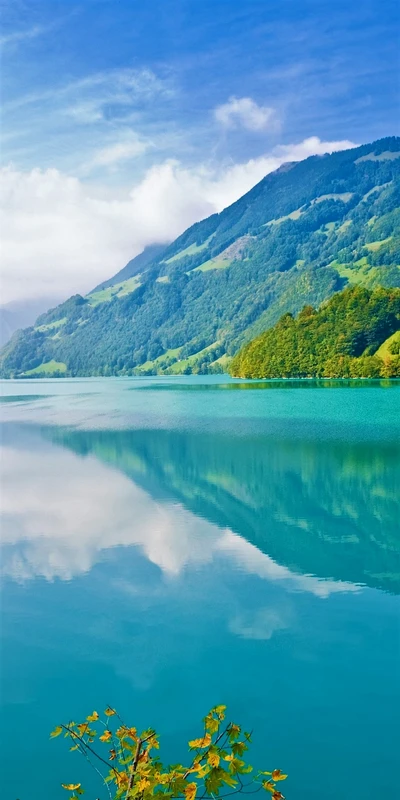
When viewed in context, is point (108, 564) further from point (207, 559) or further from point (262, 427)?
point (262, 427)

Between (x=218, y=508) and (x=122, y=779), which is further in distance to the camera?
(x=218, y=508)

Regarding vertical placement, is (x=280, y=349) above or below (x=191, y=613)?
above

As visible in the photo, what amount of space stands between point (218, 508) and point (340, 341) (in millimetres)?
118212

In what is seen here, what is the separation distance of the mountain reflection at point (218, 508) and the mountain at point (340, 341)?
96.7 metres

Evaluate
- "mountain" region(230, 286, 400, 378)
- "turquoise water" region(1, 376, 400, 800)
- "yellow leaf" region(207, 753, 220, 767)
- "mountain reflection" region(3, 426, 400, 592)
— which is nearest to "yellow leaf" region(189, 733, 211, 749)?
"yellow leaf" region(207, 753, 220, 767)

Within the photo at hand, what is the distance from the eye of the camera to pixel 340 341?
449 feet

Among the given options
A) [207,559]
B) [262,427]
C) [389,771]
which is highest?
[262,427]

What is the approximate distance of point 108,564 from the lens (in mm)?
17500

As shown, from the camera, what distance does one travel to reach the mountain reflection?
17266 mm

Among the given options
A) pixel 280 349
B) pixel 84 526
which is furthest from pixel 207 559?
pixel 280 349

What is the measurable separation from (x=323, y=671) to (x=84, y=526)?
1266 centimetres

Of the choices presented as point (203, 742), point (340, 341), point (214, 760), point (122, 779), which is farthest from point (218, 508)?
point (340, 341)

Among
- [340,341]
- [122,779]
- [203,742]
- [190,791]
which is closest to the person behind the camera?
[190,791]

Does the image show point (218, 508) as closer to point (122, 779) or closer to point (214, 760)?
point (122, 779)
